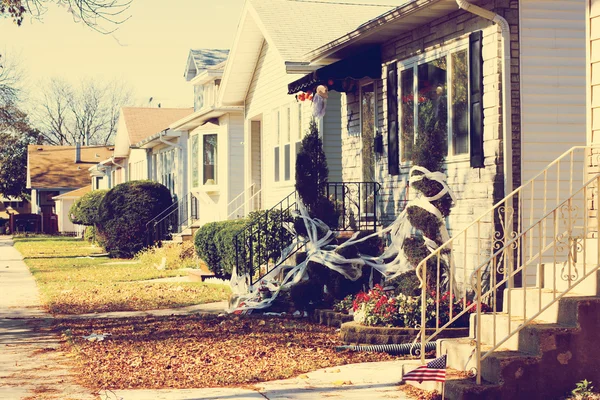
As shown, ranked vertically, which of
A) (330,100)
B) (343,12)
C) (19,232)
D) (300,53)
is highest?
(343,12)

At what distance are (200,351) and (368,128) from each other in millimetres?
6578

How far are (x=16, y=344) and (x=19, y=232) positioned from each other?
151 feet

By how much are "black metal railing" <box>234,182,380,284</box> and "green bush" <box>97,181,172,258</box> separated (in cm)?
1169

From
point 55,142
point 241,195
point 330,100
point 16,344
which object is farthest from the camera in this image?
point 55,142

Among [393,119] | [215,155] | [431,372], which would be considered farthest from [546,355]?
A: [215,155]

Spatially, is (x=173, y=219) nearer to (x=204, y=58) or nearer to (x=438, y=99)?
(x=204, y=58)

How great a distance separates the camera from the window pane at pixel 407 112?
13.3 m

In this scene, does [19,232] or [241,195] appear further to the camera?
[19,232]

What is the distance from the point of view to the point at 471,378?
23.5ft

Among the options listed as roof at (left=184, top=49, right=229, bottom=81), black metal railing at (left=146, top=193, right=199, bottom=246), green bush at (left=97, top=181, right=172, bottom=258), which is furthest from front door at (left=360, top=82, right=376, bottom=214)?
roof at (left=184, top=49, right=229, bottom=81)

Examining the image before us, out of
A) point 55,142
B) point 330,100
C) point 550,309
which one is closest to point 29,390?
point 550,309

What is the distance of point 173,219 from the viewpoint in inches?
1179

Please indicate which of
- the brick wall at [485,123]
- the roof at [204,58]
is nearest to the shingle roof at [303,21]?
the brick wall at [485,123]

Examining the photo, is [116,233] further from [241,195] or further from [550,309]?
[550,309]
